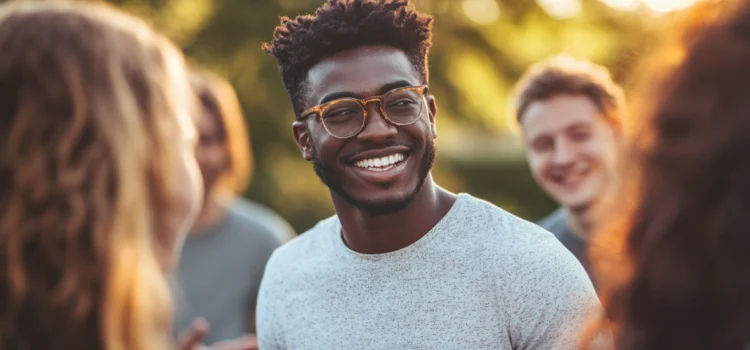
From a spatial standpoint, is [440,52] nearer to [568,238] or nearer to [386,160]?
[568,238]

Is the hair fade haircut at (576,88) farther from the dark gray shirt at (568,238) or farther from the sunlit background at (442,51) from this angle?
the sunlit background at (442,51)

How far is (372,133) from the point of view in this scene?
118 inches

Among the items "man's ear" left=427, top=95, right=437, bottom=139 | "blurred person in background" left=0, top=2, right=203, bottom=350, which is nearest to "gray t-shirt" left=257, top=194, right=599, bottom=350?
"man's ear" left=427, top=95, right=437, bottom=139

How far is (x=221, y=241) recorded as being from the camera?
16.8 ft

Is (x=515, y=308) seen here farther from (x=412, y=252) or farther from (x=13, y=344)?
(x=13, y=344)

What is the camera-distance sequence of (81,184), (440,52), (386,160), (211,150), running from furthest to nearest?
1. (440,52)
2. (211,150)
3. (386,160)
4. (81,184)

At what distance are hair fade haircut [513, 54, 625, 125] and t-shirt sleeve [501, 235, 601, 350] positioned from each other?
1.87 m

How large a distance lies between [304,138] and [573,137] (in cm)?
182

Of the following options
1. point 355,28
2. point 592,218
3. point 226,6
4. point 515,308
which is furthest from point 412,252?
point 226,6

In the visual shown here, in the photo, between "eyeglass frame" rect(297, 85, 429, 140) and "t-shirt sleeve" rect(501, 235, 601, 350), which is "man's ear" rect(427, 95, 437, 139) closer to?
"eyeglass frame" rect(297, 85, 429, 140)

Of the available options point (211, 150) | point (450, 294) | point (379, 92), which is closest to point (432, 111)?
point (379, 92)

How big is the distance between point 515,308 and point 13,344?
1556 millimetres

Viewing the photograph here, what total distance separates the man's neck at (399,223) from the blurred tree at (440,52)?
5.86 metres

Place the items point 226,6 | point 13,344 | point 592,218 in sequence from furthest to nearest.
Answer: point 226,6 → point 592,218 → point 13,344
